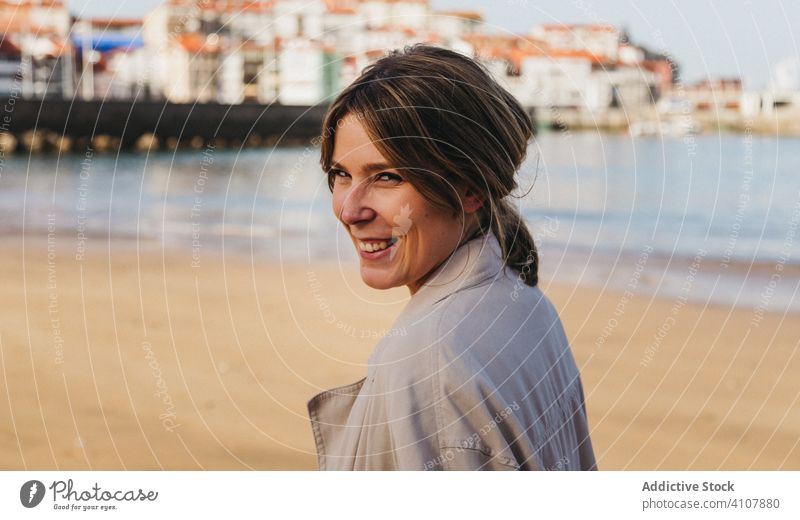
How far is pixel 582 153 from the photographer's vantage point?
2730cm

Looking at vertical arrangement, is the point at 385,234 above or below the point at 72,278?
above

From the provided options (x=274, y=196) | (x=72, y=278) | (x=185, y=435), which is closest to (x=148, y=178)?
(x=274, y=196)

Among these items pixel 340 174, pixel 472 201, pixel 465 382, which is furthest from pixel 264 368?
pixel 465 382

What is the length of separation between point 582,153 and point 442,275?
86.1 feet

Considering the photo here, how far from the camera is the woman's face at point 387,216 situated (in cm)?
164

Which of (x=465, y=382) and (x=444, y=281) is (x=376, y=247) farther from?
(x=465, y=382)

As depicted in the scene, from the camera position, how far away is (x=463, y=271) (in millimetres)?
1570
